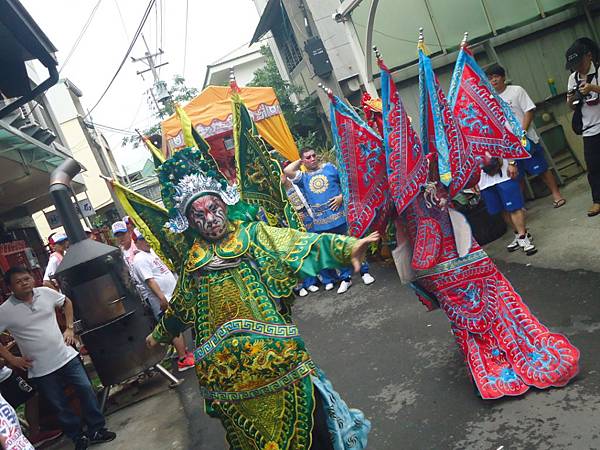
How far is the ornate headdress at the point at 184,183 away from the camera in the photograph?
3020mm

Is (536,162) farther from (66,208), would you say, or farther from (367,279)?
(66,208)

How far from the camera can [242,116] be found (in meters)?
3.32

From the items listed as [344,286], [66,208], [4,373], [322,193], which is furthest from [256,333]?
[66,208]

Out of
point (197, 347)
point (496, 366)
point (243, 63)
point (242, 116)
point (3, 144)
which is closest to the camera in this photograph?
point (197, 347)

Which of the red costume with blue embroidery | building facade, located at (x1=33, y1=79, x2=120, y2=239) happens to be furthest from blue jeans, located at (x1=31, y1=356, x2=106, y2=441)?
building facade, located at (x1=33, y1=79, x2=120, y2=239)

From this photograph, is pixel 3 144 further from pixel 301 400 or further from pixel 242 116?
pixel 301 400

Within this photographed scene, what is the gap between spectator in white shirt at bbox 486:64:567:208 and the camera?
6215mm

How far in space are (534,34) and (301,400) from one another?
23.7ft

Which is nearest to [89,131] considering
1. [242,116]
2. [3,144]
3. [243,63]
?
[243,63]

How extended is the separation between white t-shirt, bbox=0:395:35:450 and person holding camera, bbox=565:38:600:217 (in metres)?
5.57

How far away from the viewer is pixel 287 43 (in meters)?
18.0

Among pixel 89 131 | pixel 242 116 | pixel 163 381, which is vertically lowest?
pixel 163 381

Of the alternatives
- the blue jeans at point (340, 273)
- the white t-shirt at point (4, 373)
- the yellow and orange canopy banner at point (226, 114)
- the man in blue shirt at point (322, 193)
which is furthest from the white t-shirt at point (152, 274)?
the yellow and orange canopy banner at point (226, 114)

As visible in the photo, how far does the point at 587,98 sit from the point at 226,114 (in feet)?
25.2
